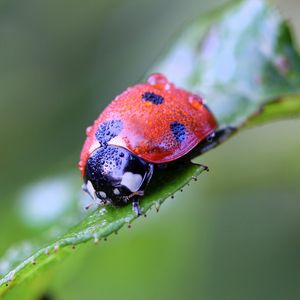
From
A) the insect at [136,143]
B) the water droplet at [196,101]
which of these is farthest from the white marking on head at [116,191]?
the water droplet at [196,101]

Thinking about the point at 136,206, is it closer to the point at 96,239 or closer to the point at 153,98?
the point at 96,239

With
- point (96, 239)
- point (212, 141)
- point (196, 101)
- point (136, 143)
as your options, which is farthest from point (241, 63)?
point (96, 239)

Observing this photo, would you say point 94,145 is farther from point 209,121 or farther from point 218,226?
point 218,226

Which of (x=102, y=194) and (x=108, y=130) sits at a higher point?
(x=108, y=130)

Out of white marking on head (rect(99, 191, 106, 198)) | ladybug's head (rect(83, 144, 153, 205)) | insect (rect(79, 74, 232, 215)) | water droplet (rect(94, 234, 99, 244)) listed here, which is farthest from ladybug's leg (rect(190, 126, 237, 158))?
water droplet (rect(94, 234, 99, 244))

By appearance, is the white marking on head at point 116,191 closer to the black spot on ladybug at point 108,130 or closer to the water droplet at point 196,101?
the black spot on ladybug at point 108,130

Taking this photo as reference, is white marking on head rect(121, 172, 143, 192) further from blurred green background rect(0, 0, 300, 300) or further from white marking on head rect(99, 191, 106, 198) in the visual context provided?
blurred green background rect(0, 0, 300, 300)

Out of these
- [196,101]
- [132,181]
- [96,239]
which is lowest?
[96,239]
